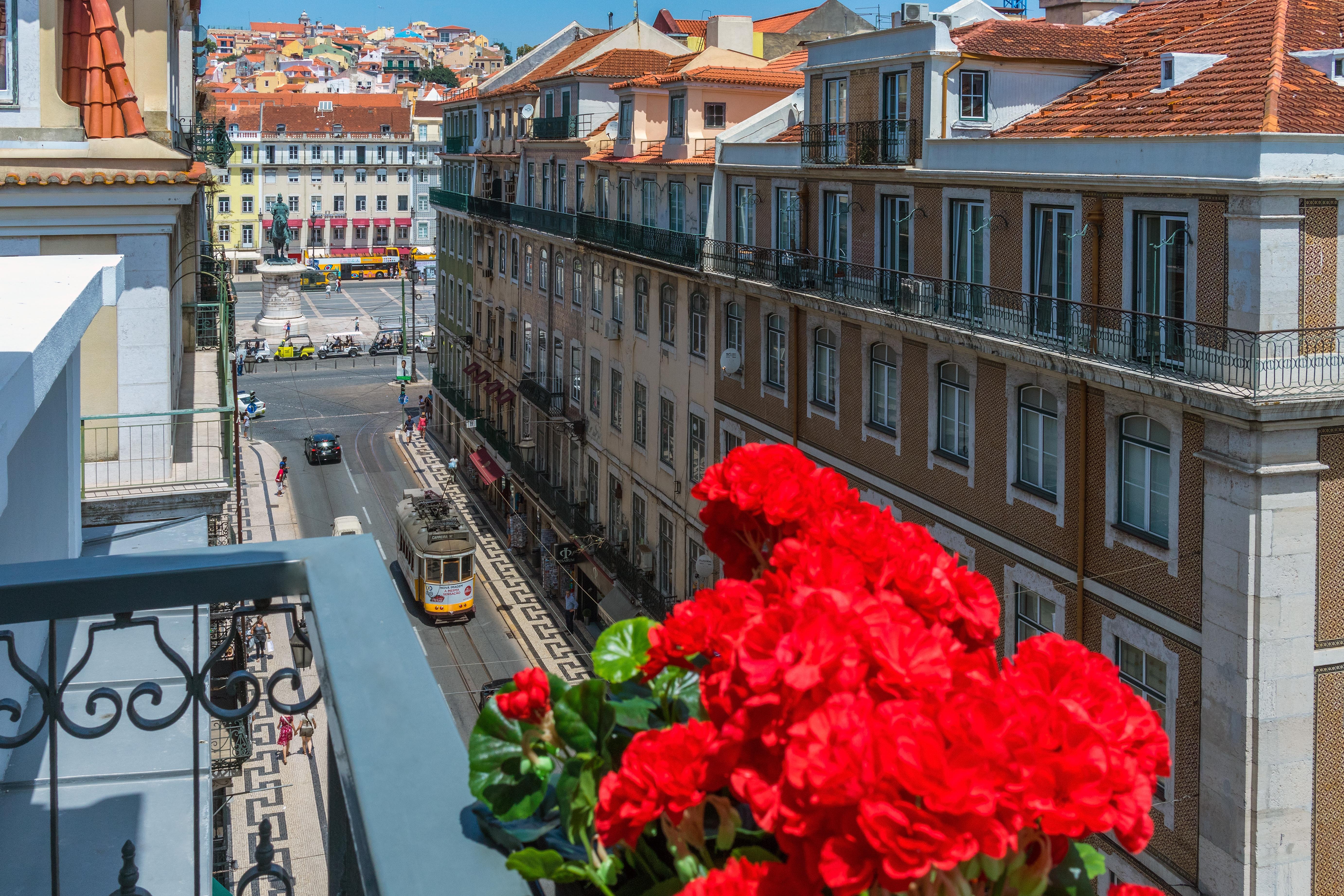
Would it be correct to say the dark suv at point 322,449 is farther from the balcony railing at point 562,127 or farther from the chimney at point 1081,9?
the chimney at point 1081,9

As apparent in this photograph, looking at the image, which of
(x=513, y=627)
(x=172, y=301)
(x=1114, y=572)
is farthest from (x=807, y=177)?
(x=513, y=627)

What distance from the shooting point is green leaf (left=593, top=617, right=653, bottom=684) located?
283 centimetres

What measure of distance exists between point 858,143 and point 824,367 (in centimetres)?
443

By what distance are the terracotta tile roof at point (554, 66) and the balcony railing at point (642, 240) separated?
900cm

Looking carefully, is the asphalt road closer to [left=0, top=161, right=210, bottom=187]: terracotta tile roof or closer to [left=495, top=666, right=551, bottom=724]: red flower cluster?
[left=0, top=161, right=210, bottom=187]: terracotta tile roof

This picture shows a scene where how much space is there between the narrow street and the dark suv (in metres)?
0.38

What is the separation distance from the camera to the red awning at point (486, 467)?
2082 inches

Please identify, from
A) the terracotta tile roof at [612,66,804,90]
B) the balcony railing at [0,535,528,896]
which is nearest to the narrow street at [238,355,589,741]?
the balcony railing at [0,535,528,896]

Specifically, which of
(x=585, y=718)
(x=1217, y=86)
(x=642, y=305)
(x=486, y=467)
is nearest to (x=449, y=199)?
(x=486, y=467)

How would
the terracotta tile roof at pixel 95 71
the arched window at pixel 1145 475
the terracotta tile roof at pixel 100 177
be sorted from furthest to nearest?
the arched window at pixel 1145 475, the terracotta tile roof at pixel 95 71, the terracotta tile roof at pixel 100 177

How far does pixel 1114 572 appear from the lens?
18.1m

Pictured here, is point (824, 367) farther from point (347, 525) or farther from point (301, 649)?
point (301, 649)

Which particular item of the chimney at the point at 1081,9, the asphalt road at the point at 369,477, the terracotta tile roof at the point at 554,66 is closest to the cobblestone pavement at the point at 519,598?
the asphalt road at the point at 369,477

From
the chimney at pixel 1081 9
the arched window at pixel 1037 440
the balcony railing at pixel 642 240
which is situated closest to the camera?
the arched window at pixel 1037 440
